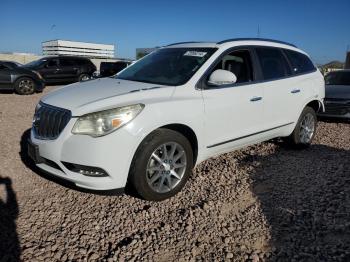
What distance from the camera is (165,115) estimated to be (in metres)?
3.62

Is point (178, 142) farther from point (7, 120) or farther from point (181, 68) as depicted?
point (7, 120)

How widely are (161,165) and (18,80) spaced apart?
11715 mm

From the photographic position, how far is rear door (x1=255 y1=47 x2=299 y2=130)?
4.93 metres

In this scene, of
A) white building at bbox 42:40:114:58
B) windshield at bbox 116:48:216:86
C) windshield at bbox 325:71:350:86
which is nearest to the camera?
windshield at bbox 116:48:216:86

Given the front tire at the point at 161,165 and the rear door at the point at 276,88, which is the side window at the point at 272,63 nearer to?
the rear door at the point at 276,88

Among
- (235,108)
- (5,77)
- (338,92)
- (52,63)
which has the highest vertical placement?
(52,63)

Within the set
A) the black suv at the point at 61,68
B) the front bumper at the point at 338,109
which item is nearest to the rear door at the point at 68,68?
the black suv at the point at 61,68

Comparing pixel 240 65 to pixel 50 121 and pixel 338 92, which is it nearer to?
pixel 50 121

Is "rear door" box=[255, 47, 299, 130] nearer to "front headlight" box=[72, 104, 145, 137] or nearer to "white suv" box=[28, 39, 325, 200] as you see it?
"white suv" box=[28, 39, 325, 200]

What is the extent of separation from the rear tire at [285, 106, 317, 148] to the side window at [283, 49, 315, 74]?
663 millimetres

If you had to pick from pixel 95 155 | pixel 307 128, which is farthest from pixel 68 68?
pixel 95 155

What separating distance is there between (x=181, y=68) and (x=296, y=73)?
2.22m

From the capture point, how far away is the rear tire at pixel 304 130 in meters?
5.78

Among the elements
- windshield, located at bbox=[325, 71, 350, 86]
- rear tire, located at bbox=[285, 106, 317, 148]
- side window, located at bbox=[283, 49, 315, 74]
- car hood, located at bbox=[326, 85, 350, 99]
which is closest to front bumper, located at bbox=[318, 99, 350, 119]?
car hood, located at bbox=[326, 85, 350, 99]
